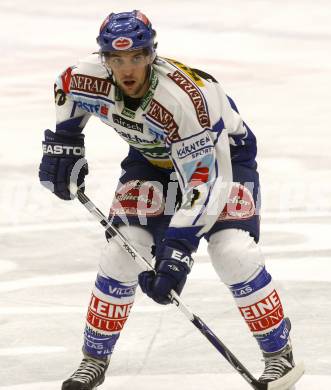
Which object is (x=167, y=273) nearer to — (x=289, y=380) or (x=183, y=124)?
(x=183, y=124)

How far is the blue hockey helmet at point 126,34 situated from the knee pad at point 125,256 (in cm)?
80

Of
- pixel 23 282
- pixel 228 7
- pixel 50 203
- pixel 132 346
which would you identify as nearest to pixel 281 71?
pixel 228 7

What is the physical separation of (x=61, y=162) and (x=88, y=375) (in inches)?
37.2

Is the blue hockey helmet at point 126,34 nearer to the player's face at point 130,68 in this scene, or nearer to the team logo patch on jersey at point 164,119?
the player's face at point 130,68

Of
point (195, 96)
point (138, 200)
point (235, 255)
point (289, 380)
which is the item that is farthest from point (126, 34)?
point (289, 380)

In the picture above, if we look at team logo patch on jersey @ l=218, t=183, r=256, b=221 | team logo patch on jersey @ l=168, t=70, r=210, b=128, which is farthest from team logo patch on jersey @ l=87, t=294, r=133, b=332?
team logo patch on jersey @ l=168, t=70, r=210, b=128

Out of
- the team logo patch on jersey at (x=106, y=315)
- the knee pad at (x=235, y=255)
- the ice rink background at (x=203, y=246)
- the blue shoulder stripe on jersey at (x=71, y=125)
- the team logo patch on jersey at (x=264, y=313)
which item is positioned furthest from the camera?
the ice rink background at (x=203, y=246)

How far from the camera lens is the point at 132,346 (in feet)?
19.1

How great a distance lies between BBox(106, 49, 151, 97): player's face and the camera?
4.82 metres

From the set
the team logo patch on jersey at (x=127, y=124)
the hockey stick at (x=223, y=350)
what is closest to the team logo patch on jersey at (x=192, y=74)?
the team logo patch on jersey at (x=127, y=124)

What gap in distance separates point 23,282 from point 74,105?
6.01 ft

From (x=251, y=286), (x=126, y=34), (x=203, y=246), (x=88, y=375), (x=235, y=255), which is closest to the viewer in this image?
(x=126, y=34)

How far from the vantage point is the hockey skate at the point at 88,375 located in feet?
16.9

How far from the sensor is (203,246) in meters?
7.68
